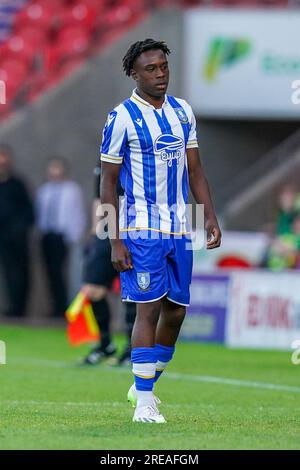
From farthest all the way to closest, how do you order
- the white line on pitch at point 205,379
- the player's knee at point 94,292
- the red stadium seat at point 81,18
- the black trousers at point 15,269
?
the red stadium seat at point 81,18, the black trousers at point 15,269, the player's knee at point 94,292, the white line on pitch at point 205,379

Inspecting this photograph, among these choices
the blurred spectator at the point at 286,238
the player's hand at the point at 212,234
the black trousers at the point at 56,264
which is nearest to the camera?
the player's hand at the point at 212,234

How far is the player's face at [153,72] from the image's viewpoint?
25.5ft

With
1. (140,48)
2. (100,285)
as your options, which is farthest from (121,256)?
(100,285)

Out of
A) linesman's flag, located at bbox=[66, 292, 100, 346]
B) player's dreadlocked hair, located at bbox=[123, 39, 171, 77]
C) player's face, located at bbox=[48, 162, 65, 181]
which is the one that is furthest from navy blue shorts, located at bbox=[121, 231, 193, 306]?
player's face, located at bbox=[48, 162, 65, 181]

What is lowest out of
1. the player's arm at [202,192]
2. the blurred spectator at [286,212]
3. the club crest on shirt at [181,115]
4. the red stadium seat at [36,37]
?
the blurred spectator at [286,212]

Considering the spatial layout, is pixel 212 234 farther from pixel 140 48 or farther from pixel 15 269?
pixel 15 269

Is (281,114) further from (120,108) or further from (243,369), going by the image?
(120,108)

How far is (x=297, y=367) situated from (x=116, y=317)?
5.60m

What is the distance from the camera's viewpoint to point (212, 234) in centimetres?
796

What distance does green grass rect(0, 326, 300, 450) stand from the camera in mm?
6743

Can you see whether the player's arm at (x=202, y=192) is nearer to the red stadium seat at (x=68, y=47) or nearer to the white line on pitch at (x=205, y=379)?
the white line on pitch at (x=205, y=379)

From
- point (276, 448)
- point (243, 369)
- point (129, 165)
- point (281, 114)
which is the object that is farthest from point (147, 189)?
point (281, 114)

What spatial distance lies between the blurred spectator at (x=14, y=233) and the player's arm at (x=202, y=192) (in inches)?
451

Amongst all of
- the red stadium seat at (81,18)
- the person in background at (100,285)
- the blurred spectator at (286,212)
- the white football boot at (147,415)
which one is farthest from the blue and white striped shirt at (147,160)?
the red stadium seat at (81,18)
